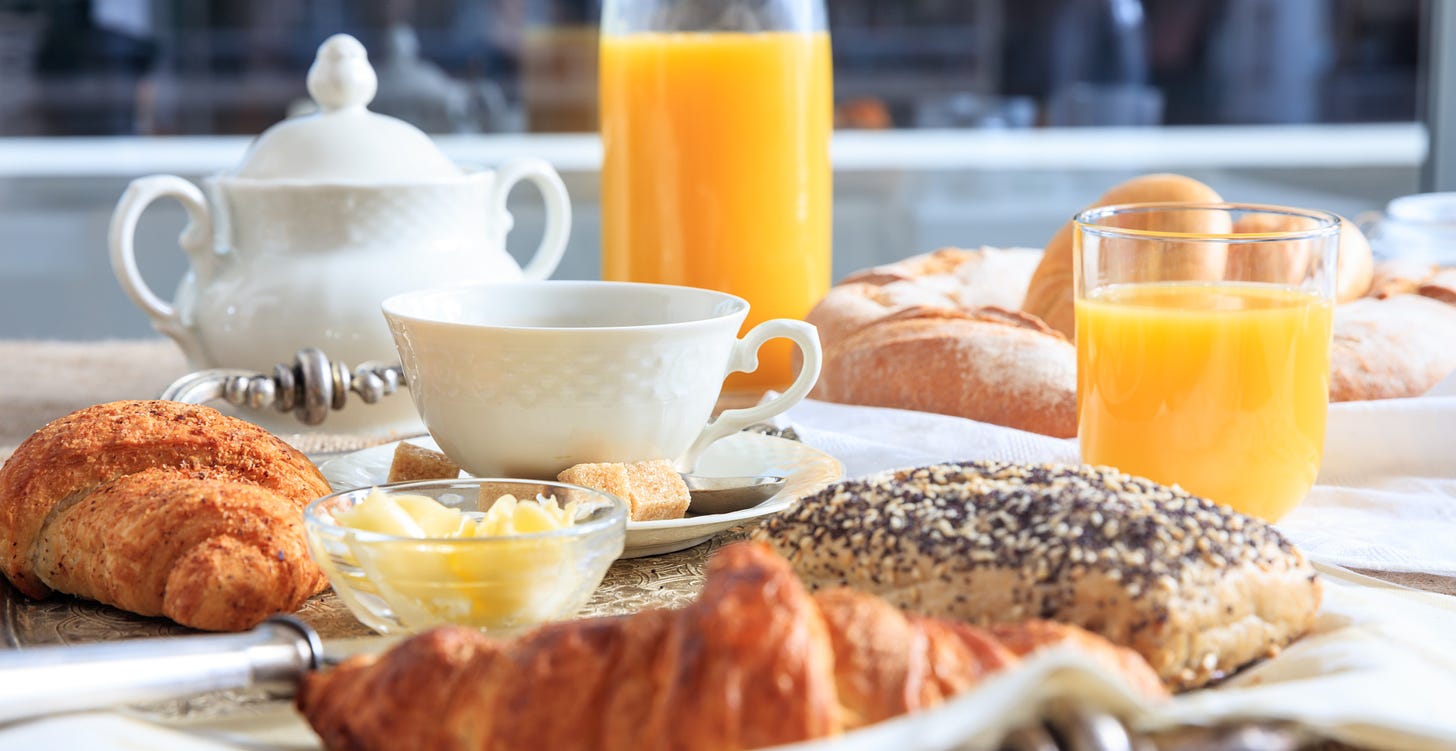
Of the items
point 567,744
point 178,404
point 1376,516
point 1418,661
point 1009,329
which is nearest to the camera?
point 567,744

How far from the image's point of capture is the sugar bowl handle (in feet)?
3.48

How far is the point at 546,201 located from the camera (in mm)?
1363

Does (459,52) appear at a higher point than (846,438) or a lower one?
higher

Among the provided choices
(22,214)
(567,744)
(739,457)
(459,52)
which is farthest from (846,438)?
(459,52)

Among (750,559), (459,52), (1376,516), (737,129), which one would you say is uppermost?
(459,52)

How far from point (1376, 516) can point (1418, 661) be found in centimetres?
37

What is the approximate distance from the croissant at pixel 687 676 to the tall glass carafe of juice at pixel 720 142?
0.88m

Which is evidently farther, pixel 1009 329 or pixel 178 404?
pixel 1009 329

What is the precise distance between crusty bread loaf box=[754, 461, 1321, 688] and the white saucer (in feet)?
0.26

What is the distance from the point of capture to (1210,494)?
3.09ft

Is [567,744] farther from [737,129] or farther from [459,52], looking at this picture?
[459,52]

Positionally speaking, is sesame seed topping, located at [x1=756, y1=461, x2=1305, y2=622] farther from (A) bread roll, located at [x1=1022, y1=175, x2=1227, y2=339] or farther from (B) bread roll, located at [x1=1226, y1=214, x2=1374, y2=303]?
(A) bread roll, located at [x1=1022, y1=175, x2=1227, y2=339]

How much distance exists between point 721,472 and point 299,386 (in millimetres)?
350

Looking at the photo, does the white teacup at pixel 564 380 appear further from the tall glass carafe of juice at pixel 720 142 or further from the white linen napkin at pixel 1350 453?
the tall glass carafe of juice at pixel 720 142
